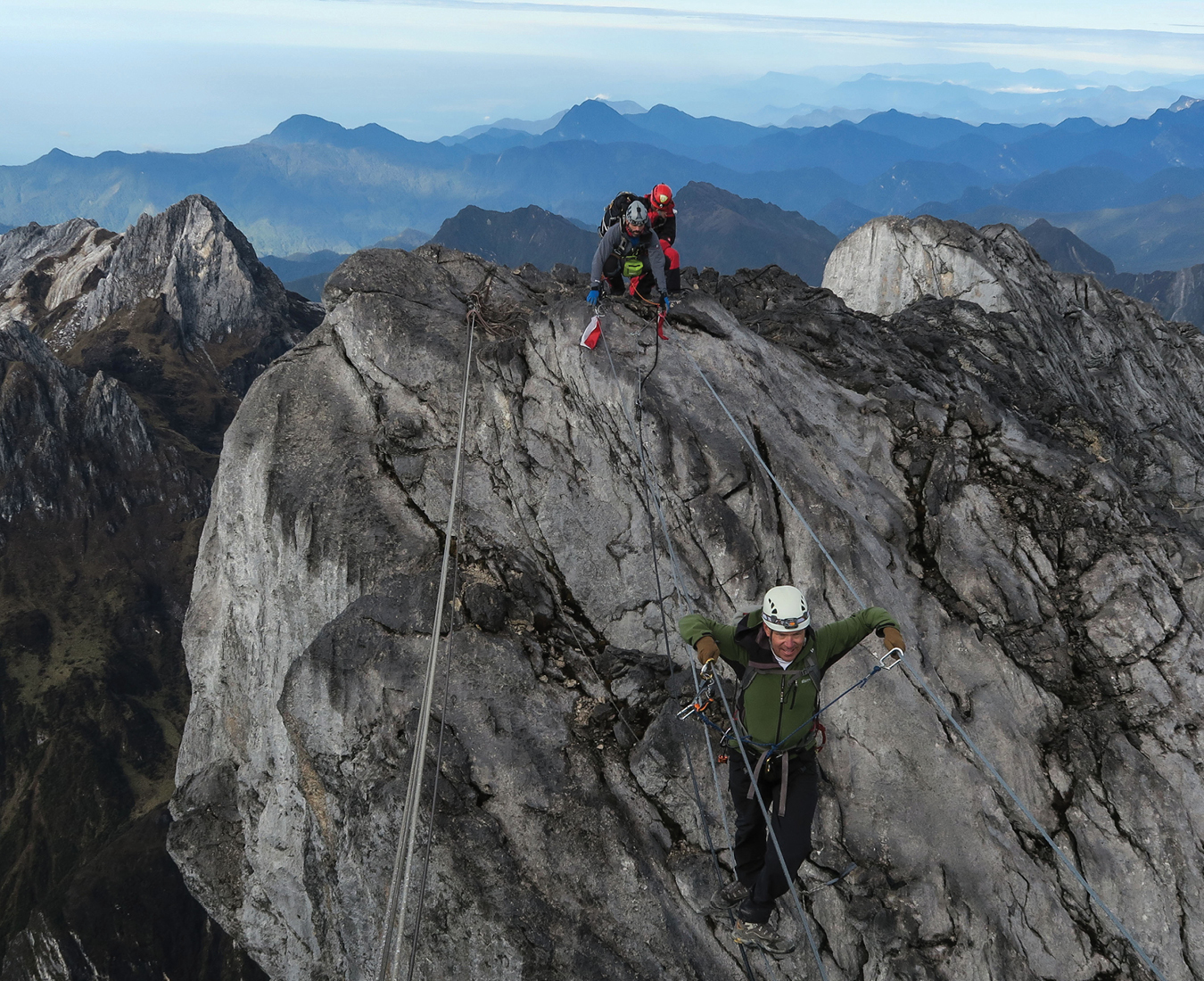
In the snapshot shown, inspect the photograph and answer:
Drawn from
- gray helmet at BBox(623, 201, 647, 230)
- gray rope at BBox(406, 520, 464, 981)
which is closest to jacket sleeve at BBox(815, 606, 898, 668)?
gray rope at BBox(406, 520, 464, 981)

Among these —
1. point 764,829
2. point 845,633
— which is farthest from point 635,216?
point 764,829

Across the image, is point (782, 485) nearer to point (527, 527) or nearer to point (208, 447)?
point (527, 527)

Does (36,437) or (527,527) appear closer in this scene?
(527,527)

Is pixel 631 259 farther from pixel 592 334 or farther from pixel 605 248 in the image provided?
pixel 592 334

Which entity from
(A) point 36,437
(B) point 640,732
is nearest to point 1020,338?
(B) point 640,732

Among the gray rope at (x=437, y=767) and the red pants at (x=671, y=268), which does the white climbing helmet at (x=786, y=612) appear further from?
the red pants at (x=671, y=268)

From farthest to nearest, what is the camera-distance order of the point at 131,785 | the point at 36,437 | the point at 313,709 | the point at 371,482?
the point at 36,437
the point at 131,785
the point at 371,482
the point at 313,709

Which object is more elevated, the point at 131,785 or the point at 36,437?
the point at 36,437
